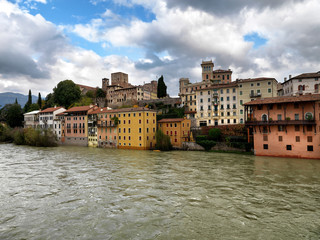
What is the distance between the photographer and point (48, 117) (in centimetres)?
6388

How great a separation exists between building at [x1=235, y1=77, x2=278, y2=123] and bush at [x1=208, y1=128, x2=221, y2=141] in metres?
9.84

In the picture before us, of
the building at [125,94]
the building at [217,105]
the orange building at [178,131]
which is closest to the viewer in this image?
the orange building at [178,131]

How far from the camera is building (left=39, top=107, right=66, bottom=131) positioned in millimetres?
62656

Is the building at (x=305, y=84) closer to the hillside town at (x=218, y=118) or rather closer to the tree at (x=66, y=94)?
the hillside town at (x=218, y=118)

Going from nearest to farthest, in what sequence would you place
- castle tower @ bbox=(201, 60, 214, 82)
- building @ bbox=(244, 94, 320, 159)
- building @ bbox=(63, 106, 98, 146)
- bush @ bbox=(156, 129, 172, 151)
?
building @ bbox=(244, 94, 320, 159), bush @ bbox=(156, 129, 172, 151), building @ bbox=(63, 106, 98, 146), castle tower @ bbox=(201, 60, 214, 82)

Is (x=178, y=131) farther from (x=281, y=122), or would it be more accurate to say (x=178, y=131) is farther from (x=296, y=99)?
(x=296, y=99)

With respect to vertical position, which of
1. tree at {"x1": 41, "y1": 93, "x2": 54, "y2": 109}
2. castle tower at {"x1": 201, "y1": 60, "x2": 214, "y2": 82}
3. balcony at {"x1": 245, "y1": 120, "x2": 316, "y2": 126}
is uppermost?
castle tower at {"x1": 201, "y1": 60, "x2": 214, "y2": 82}

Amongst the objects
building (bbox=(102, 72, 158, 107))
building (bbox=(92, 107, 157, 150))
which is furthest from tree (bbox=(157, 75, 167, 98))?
building (bbox=(92, 107, 157, 150))

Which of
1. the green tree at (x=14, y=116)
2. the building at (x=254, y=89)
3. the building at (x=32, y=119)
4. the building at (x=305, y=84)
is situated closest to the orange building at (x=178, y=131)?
the building at (x=254, y=89)

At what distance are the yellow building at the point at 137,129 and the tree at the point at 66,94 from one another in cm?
3487

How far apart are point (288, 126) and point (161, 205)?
2624 cm

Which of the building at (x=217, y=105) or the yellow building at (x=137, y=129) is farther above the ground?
the building at (x=217, y=105)

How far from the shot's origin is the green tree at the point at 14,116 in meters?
75.1

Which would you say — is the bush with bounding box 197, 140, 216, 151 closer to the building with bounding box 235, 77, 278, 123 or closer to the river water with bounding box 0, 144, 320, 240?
the building with bounding box 235, 77, 278, 123
